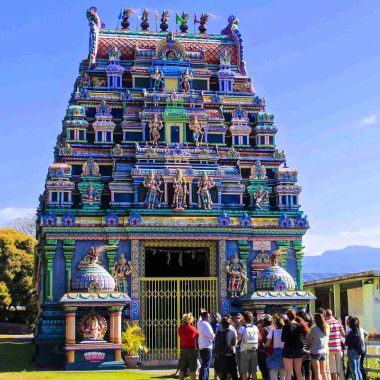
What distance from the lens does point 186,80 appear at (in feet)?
95.0

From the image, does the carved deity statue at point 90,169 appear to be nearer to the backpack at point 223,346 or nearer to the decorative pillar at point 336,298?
the backpack at point 223,346

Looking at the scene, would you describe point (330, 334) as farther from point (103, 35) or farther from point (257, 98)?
point (103, 35)

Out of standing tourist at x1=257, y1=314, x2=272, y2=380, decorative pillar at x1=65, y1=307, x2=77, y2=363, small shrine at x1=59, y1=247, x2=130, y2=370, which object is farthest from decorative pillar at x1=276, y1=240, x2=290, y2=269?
standing tourist at x1=257, y1=314, x2=272, y2=380

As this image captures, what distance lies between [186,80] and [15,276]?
25.1 metres

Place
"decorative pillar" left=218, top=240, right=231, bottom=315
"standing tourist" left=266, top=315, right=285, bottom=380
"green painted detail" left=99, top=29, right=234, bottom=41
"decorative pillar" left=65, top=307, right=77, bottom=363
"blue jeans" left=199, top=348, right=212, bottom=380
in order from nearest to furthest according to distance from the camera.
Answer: "standing tourist" left=266, top=315, right=285, bottom=380 → "blue jeans" left=199, top=348, right=212, bottom=380 → "decorative pillar" left=65, top=307, right=77, bottom=363 → "decorative pillar" left=218, top=240, right=231, bottom=315 → "green painted detail" left=99, top=29, right=234, bottom=41

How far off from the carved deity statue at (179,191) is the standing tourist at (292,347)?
Result: 447 inches

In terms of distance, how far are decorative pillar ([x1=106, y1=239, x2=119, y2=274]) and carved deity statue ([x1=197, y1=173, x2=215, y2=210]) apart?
3138 millimetres

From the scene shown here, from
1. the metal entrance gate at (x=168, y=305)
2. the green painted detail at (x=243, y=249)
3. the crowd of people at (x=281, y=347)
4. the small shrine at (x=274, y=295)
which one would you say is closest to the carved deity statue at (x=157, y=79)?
the green painted detail at (x=243, y=249)

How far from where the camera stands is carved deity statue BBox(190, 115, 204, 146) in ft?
90.4

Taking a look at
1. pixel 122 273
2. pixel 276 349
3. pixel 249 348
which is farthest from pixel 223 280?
pixel 276 349

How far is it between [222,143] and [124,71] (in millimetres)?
4821

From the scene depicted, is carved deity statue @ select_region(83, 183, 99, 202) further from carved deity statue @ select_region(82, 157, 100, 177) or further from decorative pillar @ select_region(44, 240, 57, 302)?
decorative pillar @ select_region(44, 240, 57, 302)

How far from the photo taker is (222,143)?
28250 millimetres

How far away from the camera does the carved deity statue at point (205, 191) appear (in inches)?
1032
